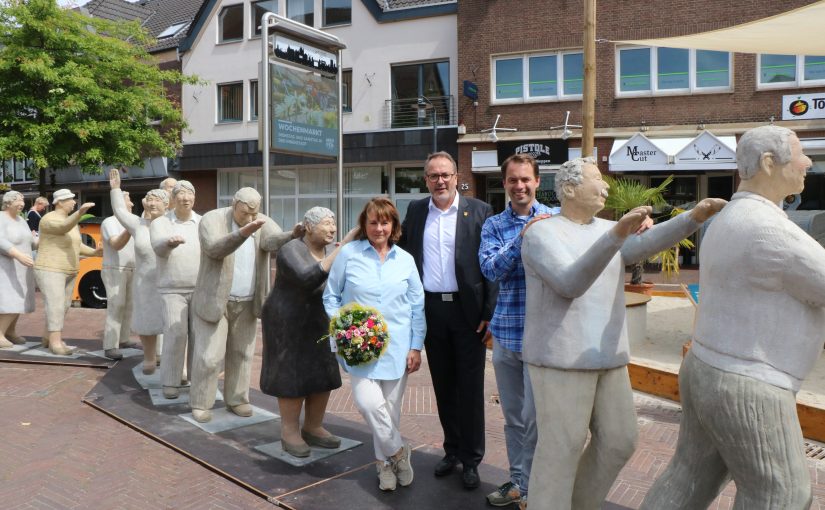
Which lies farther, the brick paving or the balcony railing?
the balcony railing

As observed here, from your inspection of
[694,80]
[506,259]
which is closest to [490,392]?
[506,259]

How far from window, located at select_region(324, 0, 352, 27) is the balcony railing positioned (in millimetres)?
3495

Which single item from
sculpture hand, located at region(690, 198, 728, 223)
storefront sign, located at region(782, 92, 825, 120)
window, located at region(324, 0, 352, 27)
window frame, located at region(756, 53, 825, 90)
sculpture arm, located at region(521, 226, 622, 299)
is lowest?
sculpture arm, located at region(521, 226, 622, 299)

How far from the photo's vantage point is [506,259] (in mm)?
3490

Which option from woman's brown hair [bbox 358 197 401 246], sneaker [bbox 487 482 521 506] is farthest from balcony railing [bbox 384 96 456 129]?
sneaker [bbox 487 482 521 506]

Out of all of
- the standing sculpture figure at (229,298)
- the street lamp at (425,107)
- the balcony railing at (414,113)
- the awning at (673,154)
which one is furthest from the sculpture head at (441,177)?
the balcony railing at (414,113)

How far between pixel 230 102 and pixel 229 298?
69.2 ft

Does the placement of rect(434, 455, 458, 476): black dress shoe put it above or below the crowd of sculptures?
below

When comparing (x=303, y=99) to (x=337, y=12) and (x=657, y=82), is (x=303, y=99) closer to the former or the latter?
(x=657, y=82)

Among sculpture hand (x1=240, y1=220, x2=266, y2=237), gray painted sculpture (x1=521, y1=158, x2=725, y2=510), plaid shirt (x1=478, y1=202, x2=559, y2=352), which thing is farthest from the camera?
sculpture hand (x1=240, y1=220, x2=266, y2=237)

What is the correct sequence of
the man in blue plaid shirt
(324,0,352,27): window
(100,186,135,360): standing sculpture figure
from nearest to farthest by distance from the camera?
the man in blue plaid shirt, (100,186,135,360): standing sculpture figure, (324,0,352,27): window

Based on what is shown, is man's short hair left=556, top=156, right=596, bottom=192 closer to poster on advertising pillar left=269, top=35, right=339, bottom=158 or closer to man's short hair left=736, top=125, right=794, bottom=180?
man's short hair left=736, top=125, right=794, bottom=180

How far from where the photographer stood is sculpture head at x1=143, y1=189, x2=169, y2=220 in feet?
21.7

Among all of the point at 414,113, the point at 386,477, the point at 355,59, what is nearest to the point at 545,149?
the point at 414,113
